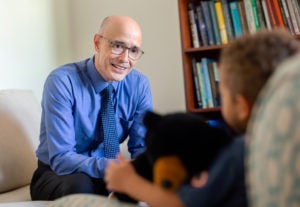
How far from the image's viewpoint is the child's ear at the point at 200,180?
22.7 inches

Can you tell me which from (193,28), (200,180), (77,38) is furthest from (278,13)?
(200,180)

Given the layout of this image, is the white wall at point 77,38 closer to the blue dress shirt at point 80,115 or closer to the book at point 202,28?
the book at point 202,28

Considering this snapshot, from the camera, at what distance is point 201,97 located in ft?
6.18

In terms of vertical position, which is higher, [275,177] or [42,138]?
[42,138]

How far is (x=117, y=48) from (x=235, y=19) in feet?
2.20

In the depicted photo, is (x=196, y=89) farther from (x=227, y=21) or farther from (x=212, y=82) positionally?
(x=227, y=21)

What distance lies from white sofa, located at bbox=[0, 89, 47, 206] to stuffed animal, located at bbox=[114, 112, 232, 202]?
0.87 m

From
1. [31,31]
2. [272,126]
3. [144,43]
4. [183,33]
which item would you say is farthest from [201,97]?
[272,126]

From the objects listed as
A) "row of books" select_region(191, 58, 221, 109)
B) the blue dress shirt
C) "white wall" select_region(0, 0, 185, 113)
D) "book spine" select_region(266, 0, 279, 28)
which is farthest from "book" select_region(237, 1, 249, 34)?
the blue dress shirt

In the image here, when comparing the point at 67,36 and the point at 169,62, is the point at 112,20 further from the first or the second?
the point at 67,36

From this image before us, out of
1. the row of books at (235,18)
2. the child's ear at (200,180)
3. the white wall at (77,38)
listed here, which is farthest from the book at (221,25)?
the child's ear at (200,180)

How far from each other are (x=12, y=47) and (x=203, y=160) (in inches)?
56.2

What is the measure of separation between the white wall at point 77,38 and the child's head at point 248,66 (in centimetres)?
136

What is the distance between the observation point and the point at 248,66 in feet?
1.98
